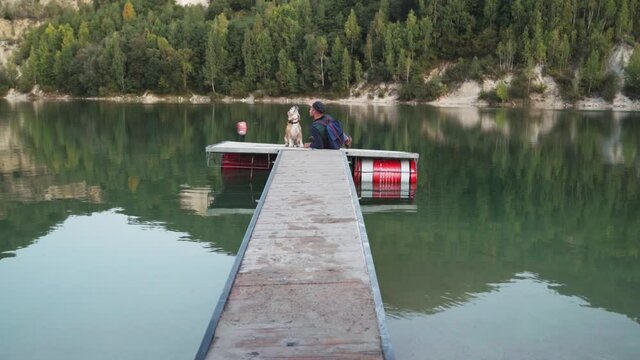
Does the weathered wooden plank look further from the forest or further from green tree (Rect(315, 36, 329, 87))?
green tree (Rect(315, 36, 329, 87))

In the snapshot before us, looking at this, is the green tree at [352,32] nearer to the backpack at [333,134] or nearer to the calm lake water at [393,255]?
the calm lake water at [393,255]

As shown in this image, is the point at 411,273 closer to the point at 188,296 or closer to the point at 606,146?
the point at 188,296

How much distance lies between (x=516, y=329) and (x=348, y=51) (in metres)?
92.5

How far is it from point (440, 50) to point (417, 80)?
26.9 feet

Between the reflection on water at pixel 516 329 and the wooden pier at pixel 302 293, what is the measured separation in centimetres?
142

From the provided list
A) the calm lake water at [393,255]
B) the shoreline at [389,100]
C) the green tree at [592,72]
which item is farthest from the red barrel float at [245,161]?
the green tree at [592,72]

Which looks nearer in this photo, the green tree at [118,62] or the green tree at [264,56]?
the green tree at [264,56]

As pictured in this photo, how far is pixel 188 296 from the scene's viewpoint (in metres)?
10.4

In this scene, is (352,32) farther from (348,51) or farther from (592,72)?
(592,72)

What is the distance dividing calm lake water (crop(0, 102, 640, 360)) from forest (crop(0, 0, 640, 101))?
207 ft

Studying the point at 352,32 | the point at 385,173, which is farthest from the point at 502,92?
the point at 385,173

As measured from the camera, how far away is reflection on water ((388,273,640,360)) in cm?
838

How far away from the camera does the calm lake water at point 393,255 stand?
349 inches

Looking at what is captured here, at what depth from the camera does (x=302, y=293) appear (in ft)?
23.8
